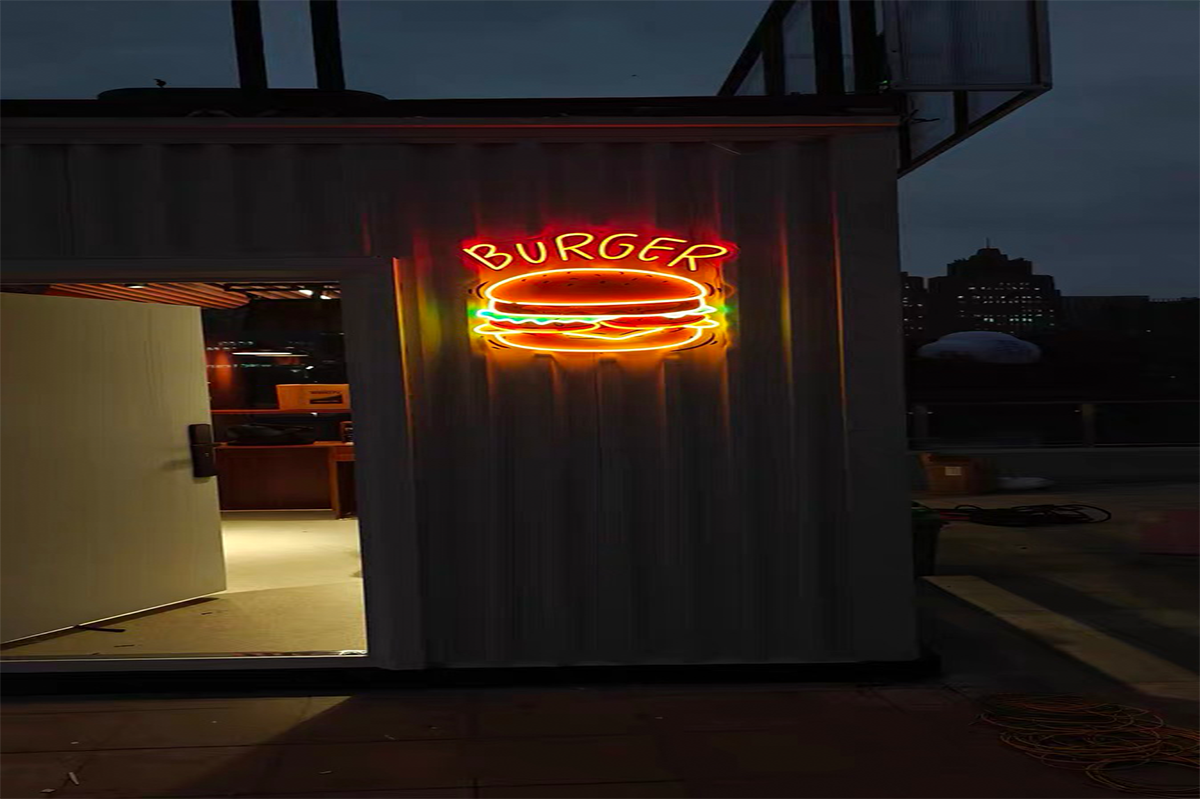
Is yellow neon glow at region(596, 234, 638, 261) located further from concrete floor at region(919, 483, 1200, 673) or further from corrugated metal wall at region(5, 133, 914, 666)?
concrete floor at region(919, 483, 1200, 673)

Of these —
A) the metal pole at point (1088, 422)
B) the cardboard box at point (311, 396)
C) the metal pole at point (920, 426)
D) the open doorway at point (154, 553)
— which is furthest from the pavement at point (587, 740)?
the metal pole at point (1088, 422)

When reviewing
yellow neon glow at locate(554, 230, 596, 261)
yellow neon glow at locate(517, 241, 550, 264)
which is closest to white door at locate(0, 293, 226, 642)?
yellow neon glow at locate(517, 241, 550, 264)

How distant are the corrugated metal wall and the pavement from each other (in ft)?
1.21

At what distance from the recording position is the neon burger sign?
4758 mm

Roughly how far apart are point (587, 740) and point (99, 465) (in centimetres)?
370

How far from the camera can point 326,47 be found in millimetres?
4816

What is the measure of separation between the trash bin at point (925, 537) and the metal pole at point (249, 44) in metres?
5.16

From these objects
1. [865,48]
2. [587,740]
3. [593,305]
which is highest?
[865,48]

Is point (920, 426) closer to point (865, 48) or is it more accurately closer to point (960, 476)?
point (960, 476)

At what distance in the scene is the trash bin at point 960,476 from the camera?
532 inches

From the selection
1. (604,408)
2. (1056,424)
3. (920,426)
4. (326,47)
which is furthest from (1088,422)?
(326,47)

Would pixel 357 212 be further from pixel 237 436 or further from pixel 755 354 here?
pixel 237 436

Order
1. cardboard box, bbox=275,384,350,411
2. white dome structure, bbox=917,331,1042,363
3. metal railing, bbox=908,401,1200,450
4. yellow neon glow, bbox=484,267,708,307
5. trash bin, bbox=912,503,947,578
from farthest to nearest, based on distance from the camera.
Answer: white dome structure, bbox=917,331,1042,363 → metal railing, bbox=908,401,1200,450 → cardboard box, bbox=275,384,350,411 → trash bin, bbox=912,503,947,578 → yellow neon glow, bbox=484,267,708,307

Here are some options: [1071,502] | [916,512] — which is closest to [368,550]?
[916,512]
